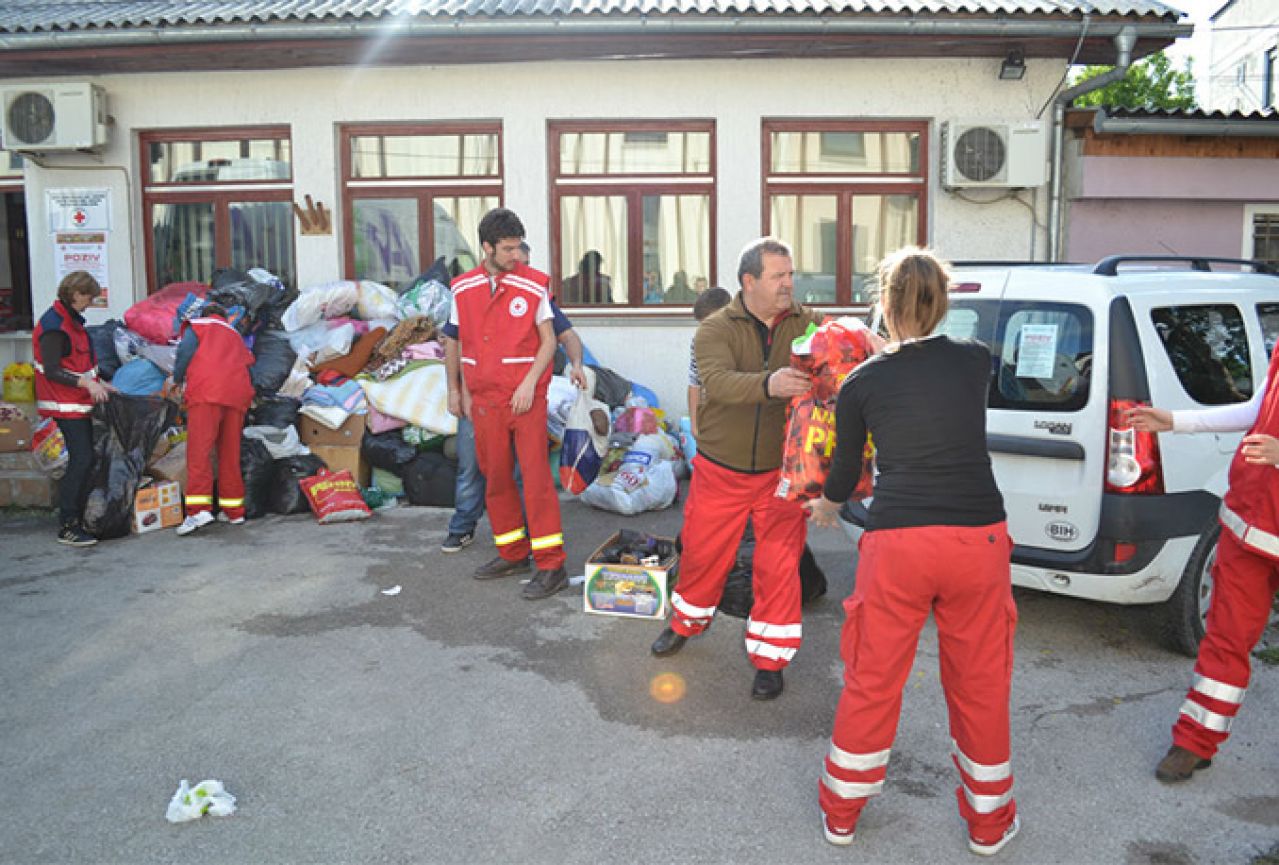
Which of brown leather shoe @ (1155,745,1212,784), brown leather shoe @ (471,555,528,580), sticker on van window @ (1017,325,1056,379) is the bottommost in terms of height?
brown leather shoe @ (1155,745,1212,784)

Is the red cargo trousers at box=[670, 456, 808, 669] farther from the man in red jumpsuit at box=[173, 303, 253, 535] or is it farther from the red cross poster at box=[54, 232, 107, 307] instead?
the red cross poster at box=[54, 232, 107, 307]

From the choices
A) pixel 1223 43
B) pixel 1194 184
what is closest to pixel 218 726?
pixel 1194 184

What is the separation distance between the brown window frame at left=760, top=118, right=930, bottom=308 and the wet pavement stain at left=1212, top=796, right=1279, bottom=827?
7071 millimetres

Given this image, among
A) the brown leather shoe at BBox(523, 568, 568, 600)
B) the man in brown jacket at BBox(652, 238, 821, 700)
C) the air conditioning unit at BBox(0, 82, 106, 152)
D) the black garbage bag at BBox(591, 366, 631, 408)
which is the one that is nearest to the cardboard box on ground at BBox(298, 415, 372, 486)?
the black garbage bag at BBox(591, 366, 631, 408)

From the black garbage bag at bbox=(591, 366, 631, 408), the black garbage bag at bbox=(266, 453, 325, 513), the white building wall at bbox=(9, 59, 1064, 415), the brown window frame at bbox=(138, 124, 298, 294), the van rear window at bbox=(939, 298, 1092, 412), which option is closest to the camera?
the van rear window at bbox=(939, 298, 1092, 412)

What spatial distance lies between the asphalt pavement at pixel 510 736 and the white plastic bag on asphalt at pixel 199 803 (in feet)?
0.14

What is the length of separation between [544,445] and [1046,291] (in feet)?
9.04

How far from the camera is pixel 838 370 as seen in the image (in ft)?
11.9

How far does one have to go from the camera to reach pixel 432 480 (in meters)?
8.08

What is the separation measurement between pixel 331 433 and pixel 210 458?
110 centimetres

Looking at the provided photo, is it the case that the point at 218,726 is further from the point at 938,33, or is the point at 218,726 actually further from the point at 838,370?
the point at 938,33

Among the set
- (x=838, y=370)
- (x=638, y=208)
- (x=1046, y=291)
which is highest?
(x=638, y=208)

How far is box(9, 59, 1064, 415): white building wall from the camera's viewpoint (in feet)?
31.5

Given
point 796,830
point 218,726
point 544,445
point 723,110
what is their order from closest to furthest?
point 796,830
point 218,726
point 544,445
point 723,110
